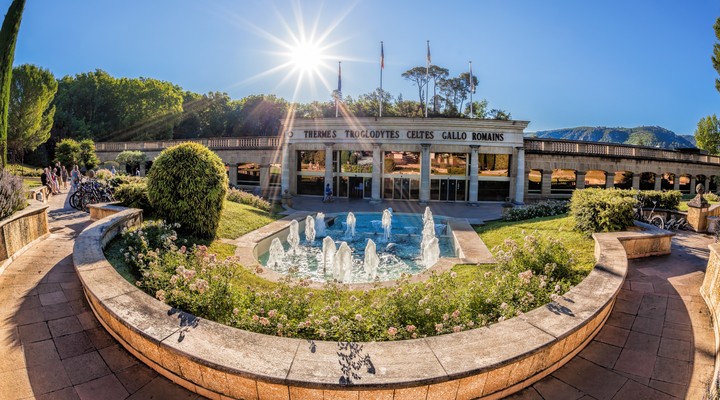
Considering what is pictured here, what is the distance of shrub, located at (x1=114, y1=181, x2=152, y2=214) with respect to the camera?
37.3 ft

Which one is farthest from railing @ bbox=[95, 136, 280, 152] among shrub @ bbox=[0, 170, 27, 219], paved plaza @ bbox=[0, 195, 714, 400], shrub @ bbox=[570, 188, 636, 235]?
shrub @ bbox=[570, 188, 636, 235]

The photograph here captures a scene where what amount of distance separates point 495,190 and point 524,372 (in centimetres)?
2741

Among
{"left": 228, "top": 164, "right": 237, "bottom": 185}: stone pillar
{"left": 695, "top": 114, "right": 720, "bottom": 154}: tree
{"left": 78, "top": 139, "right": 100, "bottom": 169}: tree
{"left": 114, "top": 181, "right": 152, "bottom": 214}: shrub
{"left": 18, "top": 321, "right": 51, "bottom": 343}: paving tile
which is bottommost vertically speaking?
{"left": 18, "top": 321, "right": 51, "bottom": 343}: paving tile

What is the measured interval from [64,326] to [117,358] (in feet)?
4.58

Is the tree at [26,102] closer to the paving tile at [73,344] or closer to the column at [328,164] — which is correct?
the column at [328,164]

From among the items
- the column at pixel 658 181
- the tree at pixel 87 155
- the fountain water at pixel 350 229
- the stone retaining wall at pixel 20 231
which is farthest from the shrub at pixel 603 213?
the tree at pixel 87 155

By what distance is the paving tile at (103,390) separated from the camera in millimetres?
3615

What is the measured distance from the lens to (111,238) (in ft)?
26.9

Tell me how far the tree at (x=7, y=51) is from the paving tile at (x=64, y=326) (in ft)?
27.0

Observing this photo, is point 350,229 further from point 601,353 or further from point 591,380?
point 591,380

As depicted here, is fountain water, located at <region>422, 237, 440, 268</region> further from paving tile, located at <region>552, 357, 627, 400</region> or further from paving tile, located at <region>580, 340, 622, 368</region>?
paving tile, located at <region>552, 357, 627, 400</region>

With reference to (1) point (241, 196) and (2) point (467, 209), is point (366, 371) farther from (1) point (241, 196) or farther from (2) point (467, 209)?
(2) point (467, 209)

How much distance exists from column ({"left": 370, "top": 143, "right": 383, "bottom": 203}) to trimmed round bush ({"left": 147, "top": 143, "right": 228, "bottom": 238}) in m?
19.2

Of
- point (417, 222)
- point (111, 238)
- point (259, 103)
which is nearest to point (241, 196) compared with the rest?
point (417, 222)
